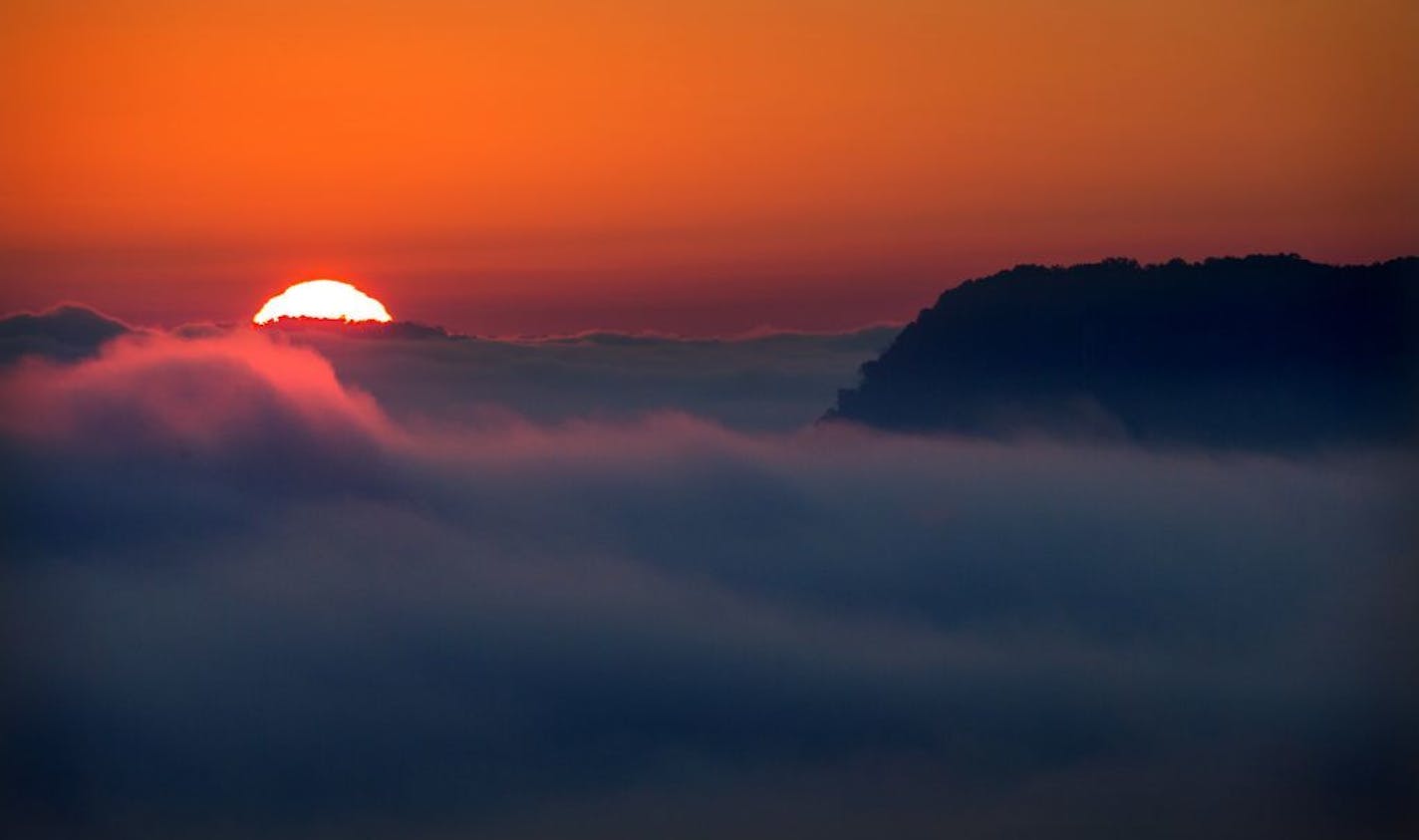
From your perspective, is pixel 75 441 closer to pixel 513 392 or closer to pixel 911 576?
pixel 513 392

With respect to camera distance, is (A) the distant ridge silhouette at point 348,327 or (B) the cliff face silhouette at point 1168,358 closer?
(A) the distant ridge silhouette at point 348,327

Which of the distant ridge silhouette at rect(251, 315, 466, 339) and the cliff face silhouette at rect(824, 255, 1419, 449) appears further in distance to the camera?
the cliff face silhouette at rect(824, 255, 1419, 449)

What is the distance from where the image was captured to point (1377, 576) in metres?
4.73

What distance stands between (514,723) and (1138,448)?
2.28 m

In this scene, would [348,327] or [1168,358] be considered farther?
[1168,358]

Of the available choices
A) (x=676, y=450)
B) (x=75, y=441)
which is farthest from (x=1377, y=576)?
(x=75, y=441)

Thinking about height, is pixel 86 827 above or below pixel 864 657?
below

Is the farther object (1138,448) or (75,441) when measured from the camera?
(1138,448)

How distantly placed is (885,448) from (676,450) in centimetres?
70

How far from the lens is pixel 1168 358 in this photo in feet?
16.3

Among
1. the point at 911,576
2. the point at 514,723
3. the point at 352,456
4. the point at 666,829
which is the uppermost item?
the point at 352,456

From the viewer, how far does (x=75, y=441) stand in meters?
4.52

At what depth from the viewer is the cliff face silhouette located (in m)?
4.74

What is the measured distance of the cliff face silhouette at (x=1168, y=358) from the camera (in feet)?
15.6
